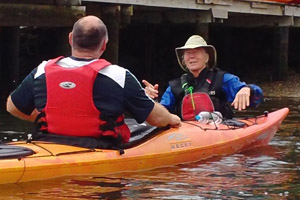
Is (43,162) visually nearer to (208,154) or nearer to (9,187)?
(9,187)

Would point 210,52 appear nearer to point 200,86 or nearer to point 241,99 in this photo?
point 200,86

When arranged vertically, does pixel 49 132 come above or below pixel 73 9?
below

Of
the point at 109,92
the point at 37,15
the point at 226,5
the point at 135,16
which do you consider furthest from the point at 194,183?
the point at 135,16

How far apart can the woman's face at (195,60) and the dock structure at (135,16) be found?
4129mm

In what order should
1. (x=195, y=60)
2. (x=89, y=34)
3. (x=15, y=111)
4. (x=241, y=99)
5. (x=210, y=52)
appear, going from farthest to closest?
1. (x=210, y=52)
2. (x=195, y=60)
3. (x=241, y=99)
4. (x=15, y=111)
5. (x=89, y=34)

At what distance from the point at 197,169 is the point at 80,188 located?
1.22 metres

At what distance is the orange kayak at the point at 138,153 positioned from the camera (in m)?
5.02

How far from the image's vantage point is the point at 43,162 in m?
5.07

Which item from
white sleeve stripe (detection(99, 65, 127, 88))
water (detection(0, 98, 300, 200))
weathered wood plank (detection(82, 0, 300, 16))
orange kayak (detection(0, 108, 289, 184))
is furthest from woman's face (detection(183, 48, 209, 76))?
weathered wood plank (detection(82, 0, 300, 16))

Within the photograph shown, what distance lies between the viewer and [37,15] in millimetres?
10906

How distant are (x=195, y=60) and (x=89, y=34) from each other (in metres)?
1.95

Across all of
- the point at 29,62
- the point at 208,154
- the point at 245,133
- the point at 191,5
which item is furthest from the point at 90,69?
the point at 29,62

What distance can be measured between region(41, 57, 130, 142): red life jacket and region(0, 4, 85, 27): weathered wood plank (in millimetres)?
5341

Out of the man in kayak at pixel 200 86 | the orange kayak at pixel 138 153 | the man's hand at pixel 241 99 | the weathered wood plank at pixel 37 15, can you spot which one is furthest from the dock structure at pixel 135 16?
the man's hand at pixel 241 99
